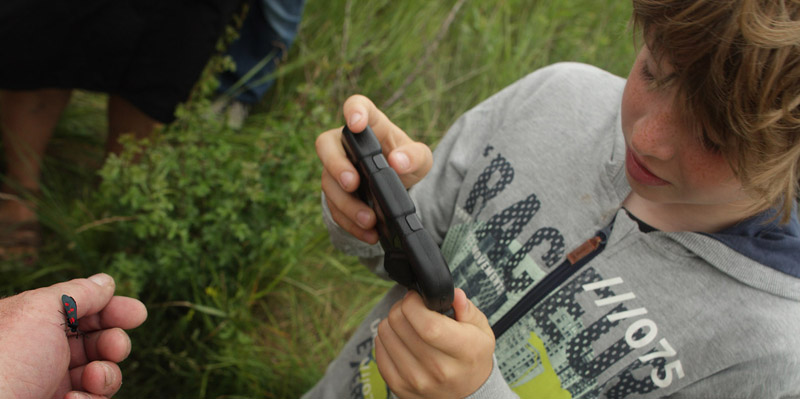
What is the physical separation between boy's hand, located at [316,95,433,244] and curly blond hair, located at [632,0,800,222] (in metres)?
0.50

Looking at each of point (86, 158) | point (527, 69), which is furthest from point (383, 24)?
point (86, 158)

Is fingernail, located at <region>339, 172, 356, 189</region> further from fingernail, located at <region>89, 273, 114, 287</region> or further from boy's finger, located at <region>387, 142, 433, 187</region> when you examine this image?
fingernail, located at <region>89, 273, 114, 287</region>

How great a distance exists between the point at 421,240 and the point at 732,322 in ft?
2.19

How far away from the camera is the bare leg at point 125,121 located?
2445mm

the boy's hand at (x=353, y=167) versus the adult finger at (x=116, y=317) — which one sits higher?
the boy's hand at (x=353, y=167)

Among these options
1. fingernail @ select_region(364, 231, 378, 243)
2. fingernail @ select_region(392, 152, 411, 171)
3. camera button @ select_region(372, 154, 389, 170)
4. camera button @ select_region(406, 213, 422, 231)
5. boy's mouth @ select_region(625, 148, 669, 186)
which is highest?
camera button @ select_region(372, 154, 389, 170)

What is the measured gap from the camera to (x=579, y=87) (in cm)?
140

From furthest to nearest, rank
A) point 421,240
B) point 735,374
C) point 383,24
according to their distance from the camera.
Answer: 1. point 383,24
2. point 735,374
3. point 421,240

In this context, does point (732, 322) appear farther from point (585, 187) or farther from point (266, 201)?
point (266, 201)

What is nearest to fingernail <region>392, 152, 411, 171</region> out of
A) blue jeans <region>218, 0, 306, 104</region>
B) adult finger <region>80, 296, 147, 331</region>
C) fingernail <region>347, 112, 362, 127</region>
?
fingernail <region>347, 112, 362, 127</region>

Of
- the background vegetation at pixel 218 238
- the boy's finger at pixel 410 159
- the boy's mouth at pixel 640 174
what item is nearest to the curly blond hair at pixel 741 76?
the boy's mouth at pixel 640 174

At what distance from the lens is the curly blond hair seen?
2.87 ft

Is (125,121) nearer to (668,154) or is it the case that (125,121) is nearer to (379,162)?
(379,162)

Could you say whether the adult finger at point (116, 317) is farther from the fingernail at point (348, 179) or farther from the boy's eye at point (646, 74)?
the boy's eye at point (646, 74)
